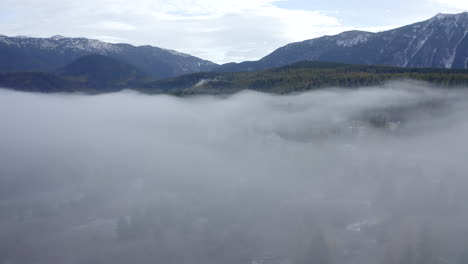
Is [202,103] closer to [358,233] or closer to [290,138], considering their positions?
[290,138]

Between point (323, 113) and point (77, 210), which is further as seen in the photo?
point (323, 113)

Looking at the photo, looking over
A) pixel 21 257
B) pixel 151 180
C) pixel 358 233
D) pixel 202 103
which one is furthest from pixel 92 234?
pixel 202 103

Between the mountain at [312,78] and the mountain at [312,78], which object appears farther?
the mountain at [312,78]

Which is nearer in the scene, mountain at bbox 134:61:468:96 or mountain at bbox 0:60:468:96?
mountain at bbox 134:61:468:96

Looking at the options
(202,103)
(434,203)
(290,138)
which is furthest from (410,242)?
(202,103)

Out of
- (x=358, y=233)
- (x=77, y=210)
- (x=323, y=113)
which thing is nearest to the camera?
(x=358, y=233)

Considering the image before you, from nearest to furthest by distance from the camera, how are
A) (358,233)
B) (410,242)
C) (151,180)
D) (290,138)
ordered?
(410,242) < (358,233) < (151,180) < (290,138)

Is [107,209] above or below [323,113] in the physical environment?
below
